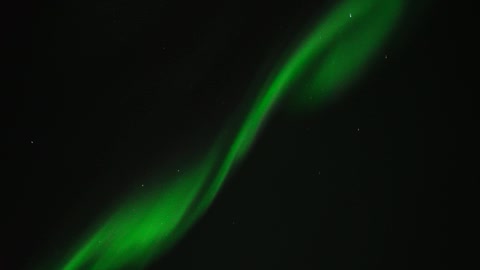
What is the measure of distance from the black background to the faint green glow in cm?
2

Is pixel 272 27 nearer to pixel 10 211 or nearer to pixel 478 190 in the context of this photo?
pixel 478 190

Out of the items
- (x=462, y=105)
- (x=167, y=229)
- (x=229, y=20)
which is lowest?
(x=462, y=105)

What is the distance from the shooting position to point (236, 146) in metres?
0.77

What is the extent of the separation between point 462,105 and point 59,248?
0.63 m

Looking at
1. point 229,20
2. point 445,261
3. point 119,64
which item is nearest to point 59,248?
point 119,64

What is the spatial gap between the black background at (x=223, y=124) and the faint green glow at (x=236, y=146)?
0.8 inches

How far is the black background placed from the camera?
0.70 meters

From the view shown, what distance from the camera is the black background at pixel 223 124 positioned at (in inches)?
27.7

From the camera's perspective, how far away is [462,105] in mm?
696

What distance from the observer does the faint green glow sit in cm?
74

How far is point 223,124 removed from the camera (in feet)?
2.57

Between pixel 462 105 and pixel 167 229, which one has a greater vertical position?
pixel 167 229

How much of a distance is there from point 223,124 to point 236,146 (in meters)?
0.04

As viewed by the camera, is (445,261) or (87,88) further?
(87,88)
